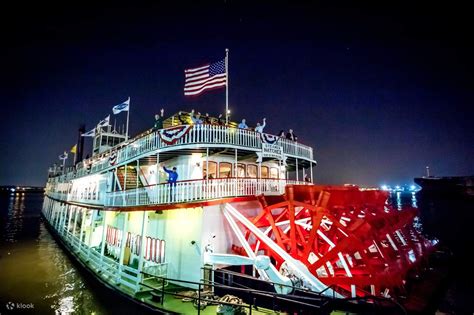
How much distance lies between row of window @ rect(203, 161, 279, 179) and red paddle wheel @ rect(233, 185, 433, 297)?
7.20ft

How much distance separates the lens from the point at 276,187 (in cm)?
1131

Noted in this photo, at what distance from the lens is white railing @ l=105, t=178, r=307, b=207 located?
9.30 metres

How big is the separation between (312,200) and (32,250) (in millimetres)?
21701

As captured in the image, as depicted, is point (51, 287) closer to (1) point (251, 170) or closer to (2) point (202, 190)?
(2) point (202, 190)

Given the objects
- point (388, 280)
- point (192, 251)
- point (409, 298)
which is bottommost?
point (409, 298)

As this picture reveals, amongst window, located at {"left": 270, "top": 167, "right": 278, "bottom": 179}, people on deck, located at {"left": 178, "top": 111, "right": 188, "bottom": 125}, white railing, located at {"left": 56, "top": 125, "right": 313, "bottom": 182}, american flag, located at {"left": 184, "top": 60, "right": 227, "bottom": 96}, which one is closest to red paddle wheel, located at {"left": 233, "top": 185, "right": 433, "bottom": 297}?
window, located at {"left": 270, "top": 167, "right": 278, "bottom": 179}

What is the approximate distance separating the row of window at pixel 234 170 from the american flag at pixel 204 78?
3.80 m

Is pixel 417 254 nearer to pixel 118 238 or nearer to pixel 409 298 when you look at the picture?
pixel 409 298

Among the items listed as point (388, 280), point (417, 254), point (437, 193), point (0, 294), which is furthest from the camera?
point (437, 193)

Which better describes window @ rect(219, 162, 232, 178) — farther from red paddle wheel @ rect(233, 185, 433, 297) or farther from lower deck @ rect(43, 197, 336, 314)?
lower deck @ rect(43, 197, 336, 314)

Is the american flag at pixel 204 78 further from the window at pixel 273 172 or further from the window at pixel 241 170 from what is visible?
the window at pixel 273 172

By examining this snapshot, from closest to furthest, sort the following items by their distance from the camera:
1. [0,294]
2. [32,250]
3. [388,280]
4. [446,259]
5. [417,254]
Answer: [388,280], [0,294], [417,254], [446,259], [32,250]

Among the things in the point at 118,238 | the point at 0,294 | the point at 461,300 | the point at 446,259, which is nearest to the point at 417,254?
the point at 461,300

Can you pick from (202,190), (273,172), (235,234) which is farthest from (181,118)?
(235,234)
